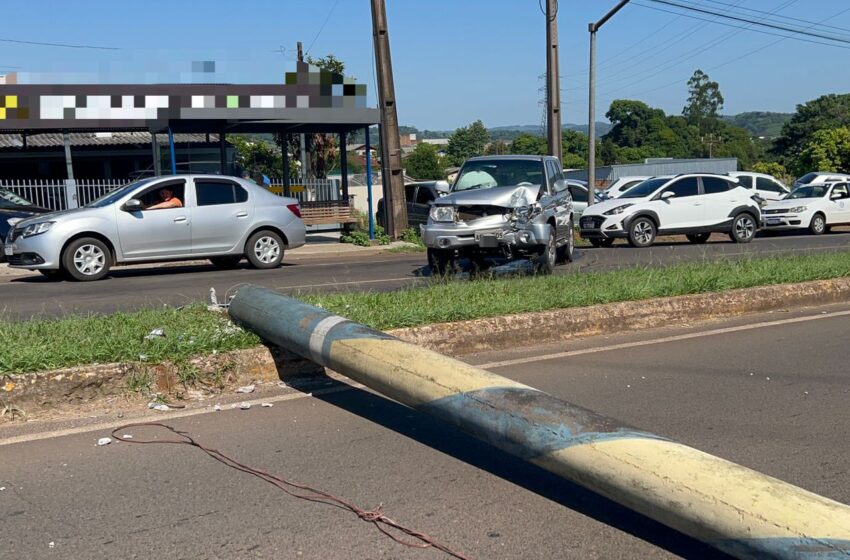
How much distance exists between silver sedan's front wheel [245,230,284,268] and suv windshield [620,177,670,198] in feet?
29.8

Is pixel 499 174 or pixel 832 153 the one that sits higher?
pixel 832 153

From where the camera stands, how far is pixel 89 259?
1279 centimetres

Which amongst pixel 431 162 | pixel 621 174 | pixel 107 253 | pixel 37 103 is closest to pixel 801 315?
pixel 107 253

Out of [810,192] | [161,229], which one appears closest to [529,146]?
[810,192]

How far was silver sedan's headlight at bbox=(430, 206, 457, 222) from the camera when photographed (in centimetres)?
1212

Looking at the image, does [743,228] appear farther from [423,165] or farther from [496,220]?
[423,165]

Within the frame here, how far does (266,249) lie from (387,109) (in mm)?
6684

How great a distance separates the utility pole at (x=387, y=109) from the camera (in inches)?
775

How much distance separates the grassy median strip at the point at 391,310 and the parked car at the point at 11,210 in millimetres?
10711

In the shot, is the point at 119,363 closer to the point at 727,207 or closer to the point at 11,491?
the point at 11,491

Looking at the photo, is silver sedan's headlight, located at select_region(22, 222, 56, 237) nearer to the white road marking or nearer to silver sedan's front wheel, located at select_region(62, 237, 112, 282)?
silver sedan's front wheel, located at select_region(62, 237, 112, 282)

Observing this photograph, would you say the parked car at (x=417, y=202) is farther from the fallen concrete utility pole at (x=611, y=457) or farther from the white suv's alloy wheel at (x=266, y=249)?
the fallen concrete utility pole at (x=611, y=457)

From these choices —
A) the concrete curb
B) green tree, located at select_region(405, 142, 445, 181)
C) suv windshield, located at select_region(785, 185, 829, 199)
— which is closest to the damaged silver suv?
the concrete curb

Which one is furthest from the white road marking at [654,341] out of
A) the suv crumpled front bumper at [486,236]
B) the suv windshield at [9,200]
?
the suv windshield at [9,200]
